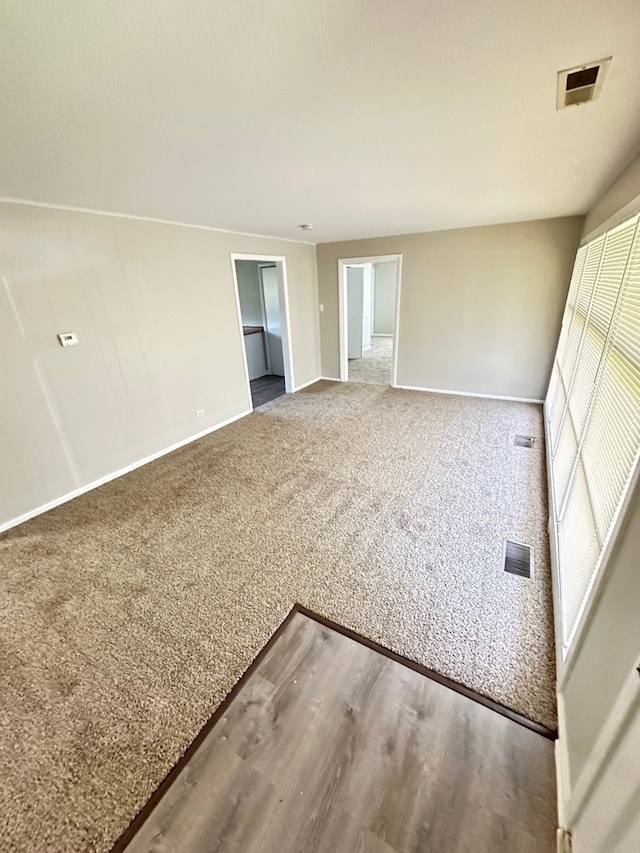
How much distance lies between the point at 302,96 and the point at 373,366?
567cm

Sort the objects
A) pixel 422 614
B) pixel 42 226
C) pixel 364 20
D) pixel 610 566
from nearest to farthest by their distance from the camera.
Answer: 1. pixel 364 20
2. pixel 610 566
3. pixel 422 614
4. pixel 42 226

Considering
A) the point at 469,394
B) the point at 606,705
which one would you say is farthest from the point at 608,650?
the point at 469,394

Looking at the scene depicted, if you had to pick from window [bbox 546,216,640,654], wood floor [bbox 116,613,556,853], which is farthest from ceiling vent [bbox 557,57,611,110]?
wood floor [bbox 116,613,556,853]

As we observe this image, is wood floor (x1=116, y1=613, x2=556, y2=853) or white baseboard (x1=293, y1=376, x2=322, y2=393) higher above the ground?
white baseboard (x1=293, y1=376, x2=322, y2=393)

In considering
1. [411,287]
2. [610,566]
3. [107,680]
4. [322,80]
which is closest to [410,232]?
[411,287]

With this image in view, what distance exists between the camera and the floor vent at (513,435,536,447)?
11.1 feet

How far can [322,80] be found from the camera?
3.57 ft

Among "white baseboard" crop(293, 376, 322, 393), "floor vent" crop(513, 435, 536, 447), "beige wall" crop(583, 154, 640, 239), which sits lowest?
"floor vent" crop(513, 435, 536, 447)

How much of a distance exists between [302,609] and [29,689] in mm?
1257

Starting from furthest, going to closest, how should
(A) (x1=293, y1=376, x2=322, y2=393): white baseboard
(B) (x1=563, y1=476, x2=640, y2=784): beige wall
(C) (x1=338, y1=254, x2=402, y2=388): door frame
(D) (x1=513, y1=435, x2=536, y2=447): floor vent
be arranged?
(A) (x1=293, y1=376, x2=322, y2=393): white baseboard < (C) (x1=338, y1=254, x2=402, y2=388): door frame < (D) (x1=513, y1=435, x2=536, y2=447): floor vent < (B) (x1=563, y1=476, x2=640, y2=784): beige wall

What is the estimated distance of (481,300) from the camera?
4.35 m

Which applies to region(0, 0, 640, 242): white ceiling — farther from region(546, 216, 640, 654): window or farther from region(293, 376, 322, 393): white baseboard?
region(293, 376, 322, 393): white baseboard

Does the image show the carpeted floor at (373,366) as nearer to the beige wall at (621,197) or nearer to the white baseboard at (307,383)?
the white baseboard at (307,383)

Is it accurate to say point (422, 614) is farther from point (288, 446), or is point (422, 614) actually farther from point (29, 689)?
point (288, 446)
